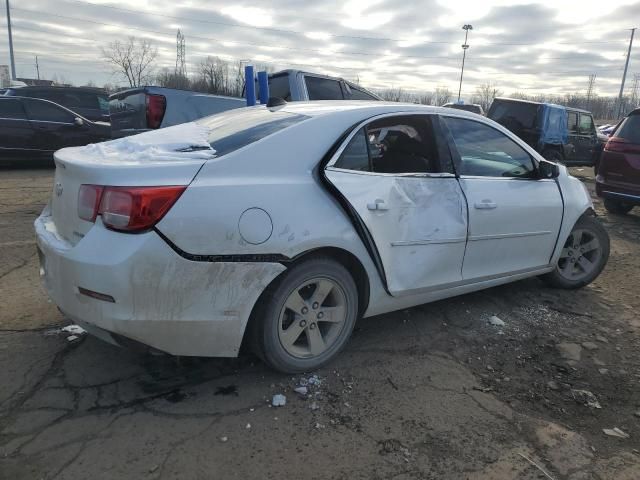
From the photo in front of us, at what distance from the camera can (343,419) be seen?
2699 millimetres

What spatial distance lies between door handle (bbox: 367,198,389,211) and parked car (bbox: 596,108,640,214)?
6536mm

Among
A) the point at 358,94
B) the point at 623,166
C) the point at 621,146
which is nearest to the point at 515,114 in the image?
the point at 621,146

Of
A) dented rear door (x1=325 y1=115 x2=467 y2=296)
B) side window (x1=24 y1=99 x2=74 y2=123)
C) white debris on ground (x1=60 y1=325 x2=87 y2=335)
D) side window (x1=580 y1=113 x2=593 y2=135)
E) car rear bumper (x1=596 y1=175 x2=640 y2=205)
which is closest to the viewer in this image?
dented rear door (x1=325 y1=115 x2=467 y2=296)

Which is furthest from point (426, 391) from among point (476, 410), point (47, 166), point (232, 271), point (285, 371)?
point (47, 166)

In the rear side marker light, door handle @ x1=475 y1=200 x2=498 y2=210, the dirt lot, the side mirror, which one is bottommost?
the dirt lot

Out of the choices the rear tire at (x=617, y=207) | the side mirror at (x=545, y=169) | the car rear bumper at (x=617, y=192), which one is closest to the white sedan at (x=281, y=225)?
the side mirror at (x=545, y=169)

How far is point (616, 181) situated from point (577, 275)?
14.3ft

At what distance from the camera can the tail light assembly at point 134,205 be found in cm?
243

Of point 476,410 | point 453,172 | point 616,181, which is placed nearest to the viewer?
point 476,410

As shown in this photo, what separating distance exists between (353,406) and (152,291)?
124 centimetres

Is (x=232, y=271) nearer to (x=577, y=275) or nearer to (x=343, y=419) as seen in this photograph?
(x=343, y=419)

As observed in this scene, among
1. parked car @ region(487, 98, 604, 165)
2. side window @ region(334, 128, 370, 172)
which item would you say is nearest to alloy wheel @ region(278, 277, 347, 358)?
side window @ region(334, 128, 370, 172)

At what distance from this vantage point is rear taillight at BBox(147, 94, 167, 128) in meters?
8.17

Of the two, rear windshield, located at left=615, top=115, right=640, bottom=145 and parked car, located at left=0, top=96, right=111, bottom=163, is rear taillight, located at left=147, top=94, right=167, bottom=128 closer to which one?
parked car, located at left=0, top=96, right=111, bottom=163
